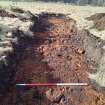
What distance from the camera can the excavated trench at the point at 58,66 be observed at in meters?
7.45

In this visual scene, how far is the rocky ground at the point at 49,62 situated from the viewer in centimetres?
748

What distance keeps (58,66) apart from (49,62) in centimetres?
46

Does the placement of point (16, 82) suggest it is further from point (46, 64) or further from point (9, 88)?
point (46, 64)

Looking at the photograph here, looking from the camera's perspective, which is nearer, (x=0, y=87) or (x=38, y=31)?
(x=0, y=87)

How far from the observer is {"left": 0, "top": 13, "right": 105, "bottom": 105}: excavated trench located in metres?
7.45

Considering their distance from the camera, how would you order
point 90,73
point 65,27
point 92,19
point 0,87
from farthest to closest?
point 92,19 < point 65,27 < point 90,73 < point 0,87

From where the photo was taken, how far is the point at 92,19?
55.4ft

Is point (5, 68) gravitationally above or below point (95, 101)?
above

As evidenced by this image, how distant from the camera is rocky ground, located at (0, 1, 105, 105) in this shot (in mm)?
Result: 7477

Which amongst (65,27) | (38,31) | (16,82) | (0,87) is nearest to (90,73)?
(16,82)

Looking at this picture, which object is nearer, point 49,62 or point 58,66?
point 58,66

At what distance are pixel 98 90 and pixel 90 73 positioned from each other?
1.17 meters

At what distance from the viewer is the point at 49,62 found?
32.7ft

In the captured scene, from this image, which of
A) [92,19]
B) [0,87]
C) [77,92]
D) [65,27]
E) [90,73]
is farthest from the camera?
[92,19]
